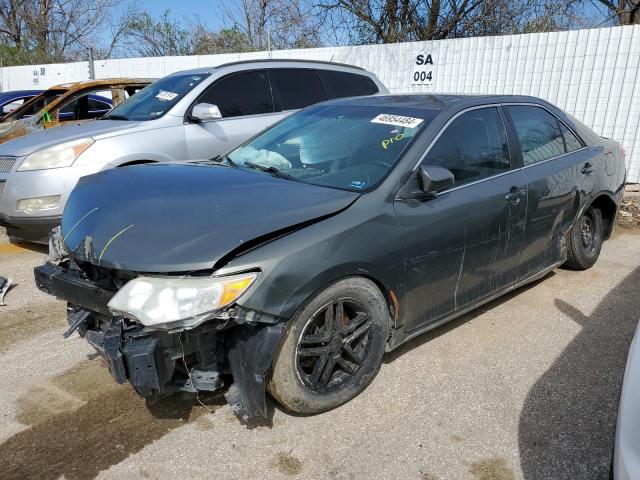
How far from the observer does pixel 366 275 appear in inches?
108

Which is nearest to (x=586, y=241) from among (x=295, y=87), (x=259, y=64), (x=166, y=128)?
(x=295, y=87)

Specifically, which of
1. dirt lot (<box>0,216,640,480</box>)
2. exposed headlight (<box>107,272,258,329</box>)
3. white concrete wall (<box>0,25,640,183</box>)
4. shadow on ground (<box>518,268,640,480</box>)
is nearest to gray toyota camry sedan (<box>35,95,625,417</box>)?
exposed headlight (<box>107,272,258,329</box>)

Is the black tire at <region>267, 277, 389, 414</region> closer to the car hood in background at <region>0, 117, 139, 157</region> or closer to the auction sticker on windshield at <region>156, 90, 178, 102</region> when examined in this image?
the car hood in background at <region>0, 117, 139, 157</region>

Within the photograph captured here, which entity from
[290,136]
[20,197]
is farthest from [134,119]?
[290,136]

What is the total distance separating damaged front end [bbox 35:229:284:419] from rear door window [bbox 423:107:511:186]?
149cm

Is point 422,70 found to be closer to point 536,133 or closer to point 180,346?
point 536,133

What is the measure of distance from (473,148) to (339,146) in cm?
90

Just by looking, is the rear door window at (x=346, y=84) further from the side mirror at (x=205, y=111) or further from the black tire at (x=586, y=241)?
the black tire at (x=586, y=241)

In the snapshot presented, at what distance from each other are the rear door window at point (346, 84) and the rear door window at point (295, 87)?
13cm

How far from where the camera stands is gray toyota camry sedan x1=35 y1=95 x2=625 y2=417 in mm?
2316

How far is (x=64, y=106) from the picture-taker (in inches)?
314

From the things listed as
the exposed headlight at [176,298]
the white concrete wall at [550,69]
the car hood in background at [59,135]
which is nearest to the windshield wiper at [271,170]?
the exposed headlight at [176,298]

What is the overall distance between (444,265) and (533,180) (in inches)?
45.7

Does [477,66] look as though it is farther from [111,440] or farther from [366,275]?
[111,440]
